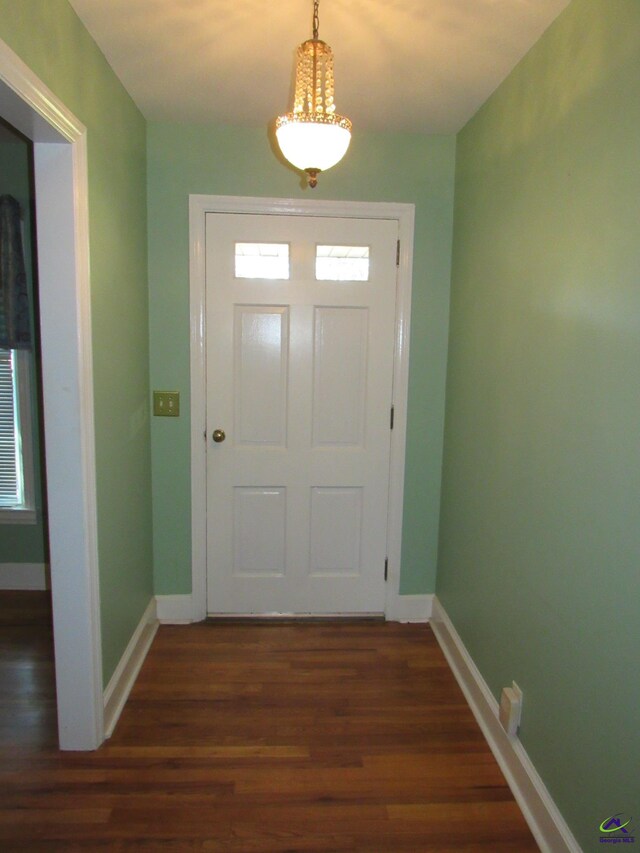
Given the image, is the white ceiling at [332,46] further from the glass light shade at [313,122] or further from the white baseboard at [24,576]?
the white baseboard at [24,576]

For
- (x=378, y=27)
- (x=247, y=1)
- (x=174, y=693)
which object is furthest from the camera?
(x=174, y=693)

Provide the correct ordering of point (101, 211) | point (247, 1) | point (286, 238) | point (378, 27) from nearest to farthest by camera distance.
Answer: point (247, 1), point (378, 27), point (101, 211), point (286, 238)

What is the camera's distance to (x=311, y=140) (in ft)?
4.41

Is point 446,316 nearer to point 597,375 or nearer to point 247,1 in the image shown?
point 597,375

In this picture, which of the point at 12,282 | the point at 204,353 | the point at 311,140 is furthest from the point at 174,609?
the point at 311,140

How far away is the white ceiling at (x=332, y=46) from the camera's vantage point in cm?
159

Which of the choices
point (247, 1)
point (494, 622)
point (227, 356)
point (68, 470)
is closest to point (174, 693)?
point (68, 470)

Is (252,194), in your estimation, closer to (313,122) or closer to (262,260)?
(262,260)

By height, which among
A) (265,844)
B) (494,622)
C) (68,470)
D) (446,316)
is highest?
(446,316)

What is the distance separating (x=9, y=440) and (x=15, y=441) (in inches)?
1.3

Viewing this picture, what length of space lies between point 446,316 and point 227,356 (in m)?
1.08

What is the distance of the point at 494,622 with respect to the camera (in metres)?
2.02

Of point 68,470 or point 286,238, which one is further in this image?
point 286,238

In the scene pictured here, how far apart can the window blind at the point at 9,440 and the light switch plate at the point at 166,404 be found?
982mm
